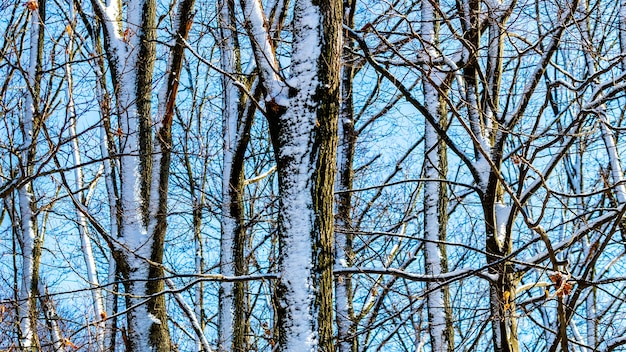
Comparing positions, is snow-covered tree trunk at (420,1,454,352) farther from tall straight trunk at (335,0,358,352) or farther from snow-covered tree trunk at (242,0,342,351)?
snow-covered tree trunk at (242,0,342,351)

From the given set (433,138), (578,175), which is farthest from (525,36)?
(578,175)

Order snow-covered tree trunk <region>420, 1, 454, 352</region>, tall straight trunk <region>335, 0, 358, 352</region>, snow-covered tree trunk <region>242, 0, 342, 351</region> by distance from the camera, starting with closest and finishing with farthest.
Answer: snow-covered tree trunk <region>242, 0, 342, 351</region>, snow-covered tree trunk <region>420, 1, 454, 352</region>, tall straight trunk <region>335, 0, 358, 352</region>

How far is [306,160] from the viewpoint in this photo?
447cm

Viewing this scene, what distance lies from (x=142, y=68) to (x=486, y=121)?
3509 millimetres

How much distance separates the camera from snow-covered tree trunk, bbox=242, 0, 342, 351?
4234 mm

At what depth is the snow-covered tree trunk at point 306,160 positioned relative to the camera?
423 centimetres

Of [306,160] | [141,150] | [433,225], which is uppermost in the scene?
[141,150]

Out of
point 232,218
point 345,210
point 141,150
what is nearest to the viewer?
point 141,150

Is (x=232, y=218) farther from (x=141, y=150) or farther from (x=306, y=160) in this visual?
(x=306, y=160)

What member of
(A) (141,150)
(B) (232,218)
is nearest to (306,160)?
(A) (141,150)

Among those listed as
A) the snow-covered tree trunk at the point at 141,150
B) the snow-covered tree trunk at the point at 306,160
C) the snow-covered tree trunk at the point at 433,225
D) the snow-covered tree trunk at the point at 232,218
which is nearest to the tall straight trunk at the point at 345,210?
the snow-covered tree trunk at the point at 433,225

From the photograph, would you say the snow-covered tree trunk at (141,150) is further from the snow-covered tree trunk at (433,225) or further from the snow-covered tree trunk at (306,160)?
the snow-covered tree trunk at (433,225)

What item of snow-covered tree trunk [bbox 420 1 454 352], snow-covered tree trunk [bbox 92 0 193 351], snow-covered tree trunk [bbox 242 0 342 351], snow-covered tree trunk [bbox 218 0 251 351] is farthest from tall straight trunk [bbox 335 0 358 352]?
snow-covered tree trunk [bbox 242 0 342 351]

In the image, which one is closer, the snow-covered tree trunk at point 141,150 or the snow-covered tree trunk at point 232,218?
the snow-covered tree trunk at point 141,150
